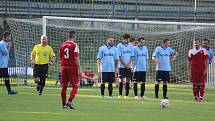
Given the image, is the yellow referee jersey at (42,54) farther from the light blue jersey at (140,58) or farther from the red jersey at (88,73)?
the red jersey at (88,73)

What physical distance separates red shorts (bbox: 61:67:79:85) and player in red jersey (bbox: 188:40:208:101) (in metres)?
6.16

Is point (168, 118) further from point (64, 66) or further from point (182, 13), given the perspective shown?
point (182, 13)

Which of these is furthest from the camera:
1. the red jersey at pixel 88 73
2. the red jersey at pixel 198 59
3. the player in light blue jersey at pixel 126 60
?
the red jersey at pixel 88 73

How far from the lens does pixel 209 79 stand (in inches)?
1187

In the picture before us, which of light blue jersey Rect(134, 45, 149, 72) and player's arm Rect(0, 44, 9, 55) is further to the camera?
light blue jersey Rect(134, 45, 149, 72)

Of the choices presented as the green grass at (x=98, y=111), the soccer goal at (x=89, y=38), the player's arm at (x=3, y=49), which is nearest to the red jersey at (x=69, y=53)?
the green grass at (x=98, y=111)

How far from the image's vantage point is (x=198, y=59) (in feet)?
70.1

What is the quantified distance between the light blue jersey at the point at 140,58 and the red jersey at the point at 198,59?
1.70 metres

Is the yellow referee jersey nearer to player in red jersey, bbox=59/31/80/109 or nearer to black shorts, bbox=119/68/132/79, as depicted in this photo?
black shorts, bbox=119/68/132/79

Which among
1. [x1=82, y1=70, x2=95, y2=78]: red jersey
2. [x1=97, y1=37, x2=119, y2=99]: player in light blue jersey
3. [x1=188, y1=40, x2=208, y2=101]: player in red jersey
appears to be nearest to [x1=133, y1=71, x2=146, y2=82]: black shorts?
[x1=97, y1=37, x2=119, y2=99]: player in light blue jersey

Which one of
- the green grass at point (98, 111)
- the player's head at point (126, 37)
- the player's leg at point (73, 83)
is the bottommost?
the green grass at point (98, 111)

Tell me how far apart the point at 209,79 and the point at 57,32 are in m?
7.85

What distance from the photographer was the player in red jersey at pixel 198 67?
69.9 feet

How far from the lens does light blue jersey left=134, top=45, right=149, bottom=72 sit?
2203 cm
